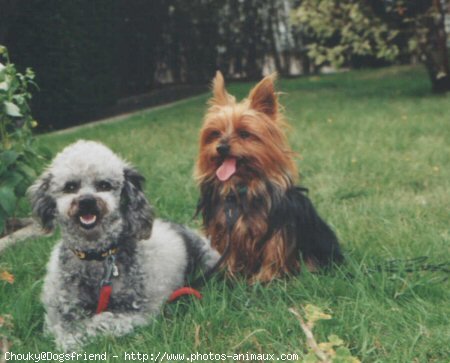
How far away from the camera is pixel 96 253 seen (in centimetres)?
344

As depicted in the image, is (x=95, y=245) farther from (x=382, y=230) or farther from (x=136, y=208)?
(x=382, y=230)

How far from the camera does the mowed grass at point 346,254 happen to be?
3131 mm

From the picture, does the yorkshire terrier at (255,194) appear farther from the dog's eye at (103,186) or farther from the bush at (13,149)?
the bush at (13,149)

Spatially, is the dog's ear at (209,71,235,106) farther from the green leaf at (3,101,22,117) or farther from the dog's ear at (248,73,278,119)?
the green leaf at (3,101,22,117)

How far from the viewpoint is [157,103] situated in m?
14.7

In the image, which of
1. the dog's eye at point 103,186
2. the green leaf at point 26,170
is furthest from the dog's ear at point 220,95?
the green leaf at point 26,170

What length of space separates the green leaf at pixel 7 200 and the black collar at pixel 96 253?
3.52ft

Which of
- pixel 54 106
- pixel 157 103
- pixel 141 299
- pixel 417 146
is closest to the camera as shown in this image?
pixel 141 299

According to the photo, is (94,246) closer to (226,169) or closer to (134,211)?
(134,211)

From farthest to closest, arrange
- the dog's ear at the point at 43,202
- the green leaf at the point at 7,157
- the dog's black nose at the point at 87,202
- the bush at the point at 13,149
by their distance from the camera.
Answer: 1. the green leaf at the point at 7,157
2. the bush at the point at 13,149
3. the dog's ear at the point at 43,202
4. the dog's black nose at the point at 87,202

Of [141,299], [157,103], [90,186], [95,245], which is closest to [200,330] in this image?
[141,299]

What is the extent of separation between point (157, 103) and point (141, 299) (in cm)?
1151

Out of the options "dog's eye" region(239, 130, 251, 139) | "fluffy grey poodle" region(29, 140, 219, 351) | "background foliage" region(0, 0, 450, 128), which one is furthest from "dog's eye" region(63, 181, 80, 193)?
"background foliage" region(0, 0, 450, 128)

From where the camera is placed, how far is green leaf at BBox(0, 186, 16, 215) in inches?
170
